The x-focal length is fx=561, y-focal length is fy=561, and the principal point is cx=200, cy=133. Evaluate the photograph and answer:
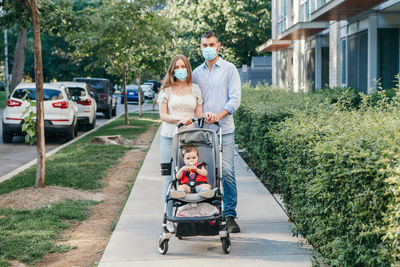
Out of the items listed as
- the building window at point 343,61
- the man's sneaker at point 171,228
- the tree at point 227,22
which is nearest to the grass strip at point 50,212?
the man's sneaker at point 171,228

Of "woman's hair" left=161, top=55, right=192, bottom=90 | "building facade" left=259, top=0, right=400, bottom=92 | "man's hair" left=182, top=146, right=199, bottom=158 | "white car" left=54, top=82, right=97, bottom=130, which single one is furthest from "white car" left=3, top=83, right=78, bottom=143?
"man's hair" left=182, top=146, right=199, bottom=158

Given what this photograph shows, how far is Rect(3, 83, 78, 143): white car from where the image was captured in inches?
626

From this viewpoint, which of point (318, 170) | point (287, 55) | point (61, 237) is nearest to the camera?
point (318, 170)

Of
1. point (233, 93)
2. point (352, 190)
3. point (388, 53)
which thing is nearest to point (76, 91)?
point (388, 53)

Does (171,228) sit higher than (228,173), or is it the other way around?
(228,173)

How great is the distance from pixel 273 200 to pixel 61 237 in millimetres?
2843

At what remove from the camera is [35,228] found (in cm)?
634

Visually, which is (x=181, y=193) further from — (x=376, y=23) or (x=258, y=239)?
(x=376, y=23)

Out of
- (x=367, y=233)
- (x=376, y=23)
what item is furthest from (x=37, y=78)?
(x=376, y=23)

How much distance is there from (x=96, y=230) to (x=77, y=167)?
4.67 metres

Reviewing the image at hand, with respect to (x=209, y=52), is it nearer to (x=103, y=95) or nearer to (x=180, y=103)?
(x=180, y=103)

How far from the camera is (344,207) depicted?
151 inches

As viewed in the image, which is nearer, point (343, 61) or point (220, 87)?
point (220, 87)

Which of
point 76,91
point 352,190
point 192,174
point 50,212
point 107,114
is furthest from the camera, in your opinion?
point 107,114
